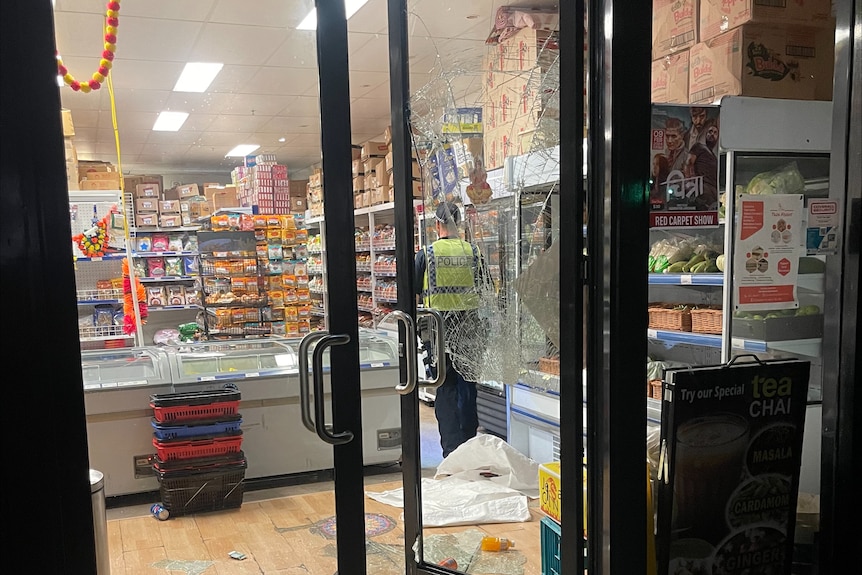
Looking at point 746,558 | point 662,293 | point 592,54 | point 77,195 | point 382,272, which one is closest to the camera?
point 592,54

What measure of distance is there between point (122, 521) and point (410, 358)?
6.91ft

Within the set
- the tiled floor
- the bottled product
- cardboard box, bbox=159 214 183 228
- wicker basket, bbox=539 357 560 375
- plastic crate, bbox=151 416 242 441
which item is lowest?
the tiled floor

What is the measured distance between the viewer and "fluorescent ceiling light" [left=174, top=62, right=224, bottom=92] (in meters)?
5.30

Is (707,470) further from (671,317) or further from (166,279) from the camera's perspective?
(166,279)

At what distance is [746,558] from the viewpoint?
6.21ft

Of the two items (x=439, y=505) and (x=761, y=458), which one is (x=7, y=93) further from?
(x=439, y=505)

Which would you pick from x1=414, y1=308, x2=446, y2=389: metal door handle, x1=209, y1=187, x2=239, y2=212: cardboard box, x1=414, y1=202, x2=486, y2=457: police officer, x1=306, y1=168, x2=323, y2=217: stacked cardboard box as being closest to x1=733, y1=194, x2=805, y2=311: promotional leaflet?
x1=414, y1=202, x2=486, y2=457: police officer

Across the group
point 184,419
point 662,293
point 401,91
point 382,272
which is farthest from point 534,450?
point 382,272

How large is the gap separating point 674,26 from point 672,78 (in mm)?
227

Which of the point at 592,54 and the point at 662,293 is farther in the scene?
the point at 662,293

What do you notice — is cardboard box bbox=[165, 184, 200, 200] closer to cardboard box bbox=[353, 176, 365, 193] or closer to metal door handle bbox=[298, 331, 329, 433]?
cardboard box bbox=[353, 176, 365, 193]

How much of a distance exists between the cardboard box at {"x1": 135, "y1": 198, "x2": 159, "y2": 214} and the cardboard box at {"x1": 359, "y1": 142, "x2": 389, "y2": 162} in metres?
1.87

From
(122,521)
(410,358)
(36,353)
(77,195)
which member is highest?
(77,195)

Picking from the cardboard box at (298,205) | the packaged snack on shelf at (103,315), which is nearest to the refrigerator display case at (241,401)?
the packaged snack on shelf at (103,315)
